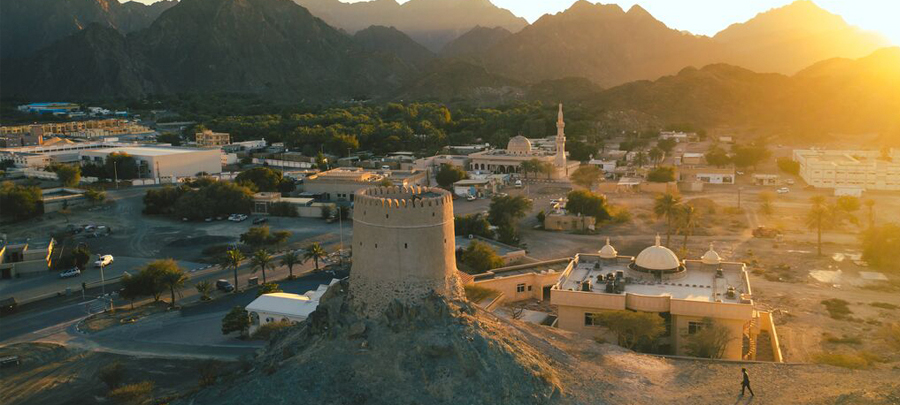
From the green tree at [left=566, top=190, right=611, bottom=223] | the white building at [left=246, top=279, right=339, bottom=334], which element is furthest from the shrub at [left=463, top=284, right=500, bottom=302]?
the green tree at [left=566, top=190, right=611, bottom=223]

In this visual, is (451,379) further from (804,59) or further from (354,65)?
(804,59)

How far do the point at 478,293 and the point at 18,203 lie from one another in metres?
32.4

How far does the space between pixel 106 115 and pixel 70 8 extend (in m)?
95.1

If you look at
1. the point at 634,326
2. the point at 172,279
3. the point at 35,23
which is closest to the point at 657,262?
the point at 634,326

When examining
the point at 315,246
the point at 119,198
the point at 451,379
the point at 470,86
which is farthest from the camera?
the point at 470,86

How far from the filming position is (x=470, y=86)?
471ft

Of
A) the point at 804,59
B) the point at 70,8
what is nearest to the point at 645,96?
the point at 804,59

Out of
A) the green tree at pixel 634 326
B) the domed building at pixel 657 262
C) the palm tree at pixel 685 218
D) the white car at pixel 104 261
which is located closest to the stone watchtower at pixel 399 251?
the green tree at pixel 634 326

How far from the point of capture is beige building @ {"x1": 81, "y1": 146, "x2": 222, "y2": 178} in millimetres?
57062

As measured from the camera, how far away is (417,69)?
179875 mm

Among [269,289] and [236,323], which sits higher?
[269,289]

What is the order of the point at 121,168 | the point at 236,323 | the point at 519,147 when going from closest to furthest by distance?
the point at 236,323
the point at 121,168
the point at 519,147

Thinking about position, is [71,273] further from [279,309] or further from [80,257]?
[279,309]

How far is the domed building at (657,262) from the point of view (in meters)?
24.1
